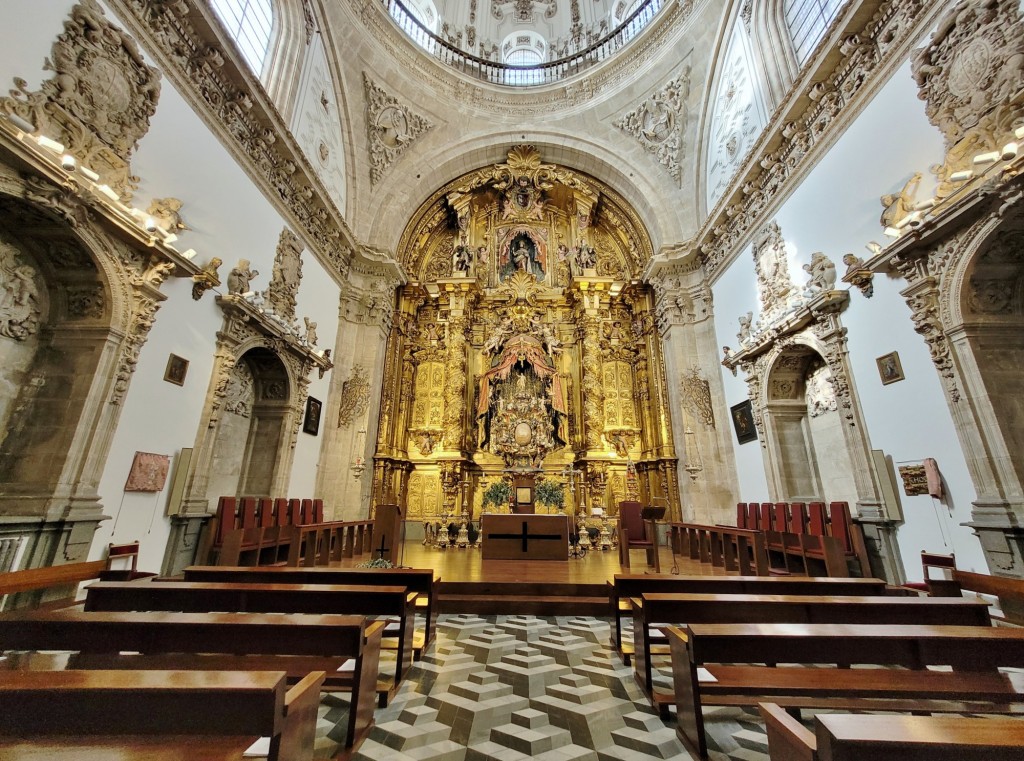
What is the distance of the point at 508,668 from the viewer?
11.0ft

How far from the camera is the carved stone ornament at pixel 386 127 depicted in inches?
443

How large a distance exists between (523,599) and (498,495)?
17.7 ft

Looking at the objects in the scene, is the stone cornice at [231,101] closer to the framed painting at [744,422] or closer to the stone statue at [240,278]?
the stone statue at [240,278]

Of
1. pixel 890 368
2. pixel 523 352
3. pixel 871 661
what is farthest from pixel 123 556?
pixel 523 352

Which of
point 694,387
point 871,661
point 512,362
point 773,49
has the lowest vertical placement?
point 871,661

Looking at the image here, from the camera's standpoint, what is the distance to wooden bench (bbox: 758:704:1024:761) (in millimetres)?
1010

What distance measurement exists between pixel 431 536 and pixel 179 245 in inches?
310

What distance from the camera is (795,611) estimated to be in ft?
9.05

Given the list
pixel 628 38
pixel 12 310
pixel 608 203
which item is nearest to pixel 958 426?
pixel 12 310

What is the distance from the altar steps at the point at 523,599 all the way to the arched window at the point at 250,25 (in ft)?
30.1

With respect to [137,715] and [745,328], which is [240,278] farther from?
[745,328]

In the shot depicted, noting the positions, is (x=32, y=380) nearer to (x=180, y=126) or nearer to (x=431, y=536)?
(x=180, y=126)

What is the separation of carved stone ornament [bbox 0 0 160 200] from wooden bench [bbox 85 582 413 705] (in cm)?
452

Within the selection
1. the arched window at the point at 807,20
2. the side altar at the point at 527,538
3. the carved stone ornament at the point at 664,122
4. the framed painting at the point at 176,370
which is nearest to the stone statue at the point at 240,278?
the framed painting at the point at 176,370
